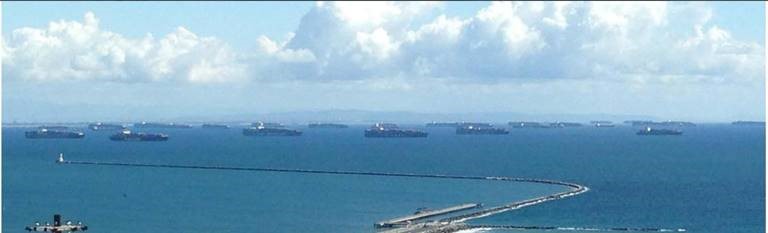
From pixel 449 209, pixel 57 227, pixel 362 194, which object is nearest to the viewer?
pixel 57 227

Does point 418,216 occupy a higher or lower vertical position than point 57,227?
higher

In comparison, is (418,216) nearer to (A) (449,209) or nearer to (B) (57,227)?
(A) (449,209)

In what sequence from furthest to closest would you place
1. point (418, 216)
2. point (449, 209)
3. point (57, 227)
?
point (449, 209) → point (418, 216) → point (57, 227)

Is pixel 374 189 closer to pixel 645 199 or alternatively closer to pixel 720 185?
pixel 645 199

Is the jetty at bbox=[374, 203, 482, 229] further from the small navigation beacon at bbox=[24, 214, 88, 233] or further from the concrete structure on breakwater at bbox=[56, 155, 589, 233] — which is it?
the small navigation beacon at bbox=[24, 214, 88, 233]

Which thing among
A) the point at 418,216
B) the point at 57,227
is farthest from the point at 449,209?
the point at 57,227

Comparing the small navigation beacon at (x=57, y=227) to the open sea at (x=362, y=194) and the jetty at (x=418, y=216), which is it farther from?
the jetty at (x=418, y=216)

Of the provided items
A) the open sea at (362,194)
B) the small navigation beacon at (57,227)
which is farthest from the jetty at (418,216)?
the small navigation beacon at (57,227)

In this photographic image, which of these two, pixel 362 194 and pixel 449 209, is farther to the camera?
pixel 362 194

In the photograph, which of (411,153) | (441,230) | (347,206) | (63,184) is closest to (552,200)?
(347,206)

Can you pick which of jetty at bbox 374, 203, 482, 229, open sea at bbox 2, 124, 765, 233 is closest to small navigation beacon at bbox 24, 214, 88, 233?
open sea at bbox 2, 124, 765, 233

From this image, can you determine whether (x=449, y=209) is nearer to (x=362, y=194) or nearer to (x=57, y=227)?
(x=362, y=194)
